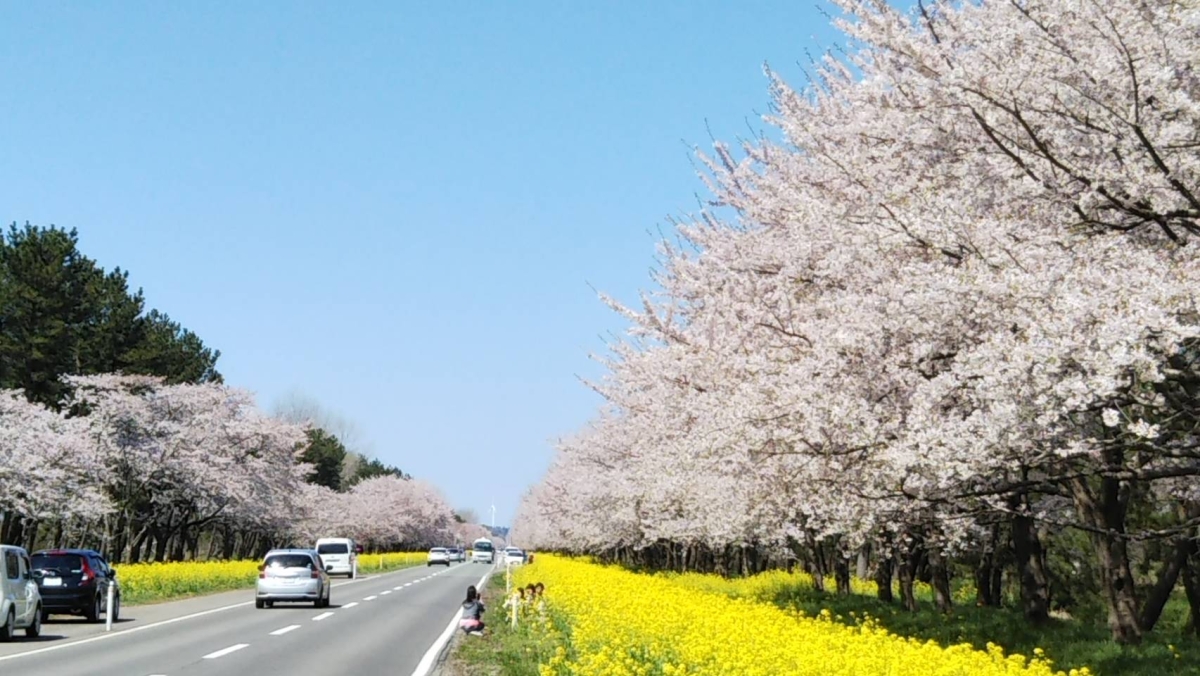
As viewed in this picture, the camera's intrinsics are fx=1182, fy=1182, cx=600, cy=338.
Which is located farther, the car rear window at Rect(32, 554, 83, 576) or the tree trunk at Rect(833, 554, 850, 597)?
the tree trunk at Rect(833, 554, 850, 597)

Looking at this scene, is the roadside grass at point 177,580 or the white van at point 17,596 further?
the roadside grass at point 177,580

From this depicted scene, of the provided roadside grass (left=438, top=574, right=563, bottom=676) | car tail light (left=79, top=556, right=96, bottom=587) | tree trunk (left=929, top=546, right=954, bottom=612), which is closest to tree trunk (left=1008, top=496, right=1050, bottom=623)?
tree trunk (left=929, top=546, right=954, bottom=612)

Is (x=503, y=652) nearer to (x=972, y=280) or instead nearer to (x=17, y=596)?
(x=17, y=596)

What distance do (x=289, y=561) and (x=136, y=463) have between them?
980 inches

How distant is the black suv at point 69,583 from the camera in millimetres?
22797

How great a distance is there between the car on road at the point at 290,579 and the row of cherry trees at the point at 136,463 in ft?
47.7

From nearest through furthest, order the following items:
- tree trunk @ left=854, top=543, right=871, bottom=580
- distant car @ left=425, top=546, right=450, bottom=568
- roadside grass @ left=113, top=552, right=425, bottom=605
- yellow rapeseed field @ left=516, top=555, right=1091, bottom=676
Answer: yellow rapeseed field @ left=516, top=555, right=1091, bottom=676 → roadside grass @ left=113, top=552, right=425, bottom=605 → tree trunk @ left=854, top=543, right=871, bottom=580 → distant car @ left=425, top=546, right=450, bottom=568

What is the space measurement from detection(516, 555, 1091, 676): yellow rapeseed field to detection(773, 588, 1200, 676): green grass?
0.87 m

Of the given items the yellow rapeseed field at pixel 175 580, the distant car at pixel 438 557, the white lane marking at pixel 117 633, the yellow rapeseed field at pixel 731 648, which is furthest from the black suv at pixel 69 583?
the distant car at pixel 438 557

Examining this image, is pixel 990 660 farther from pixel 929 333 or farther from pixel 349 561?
pixel 349 561

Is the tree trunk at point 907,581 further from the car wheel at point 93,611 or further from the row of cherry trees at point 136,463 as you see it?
the row of cherry trees at point 136,463

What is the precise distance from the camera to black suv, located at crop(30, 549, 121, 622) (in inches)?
898

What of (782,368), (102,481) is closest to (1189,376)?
(782,368)

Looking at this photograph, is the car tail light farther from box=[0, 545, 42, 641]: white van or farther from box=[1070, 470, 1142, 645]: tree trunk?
box=[1070, 470, 1142, 645]: tree trunk
